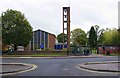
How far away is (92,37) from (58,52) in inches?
1907

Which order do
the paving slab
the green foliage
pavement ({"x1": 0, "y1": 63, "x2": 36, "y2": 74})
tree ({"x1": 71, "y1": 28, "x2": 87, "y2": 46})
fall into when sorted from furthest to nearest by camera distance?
1. tree ({"x1": 71, "y1": 28, "x2": 87, "y2": 46})
2. the green foliage
3. the paving slab
4. pavement ({"x1": 0, "y1": 63, "x2": 36, "y2": 74})

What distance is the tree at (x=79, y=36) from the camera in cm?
10796

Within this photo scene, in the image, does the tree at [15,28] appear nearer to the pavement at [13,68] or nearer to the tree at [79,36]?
the pavement at [13,68]

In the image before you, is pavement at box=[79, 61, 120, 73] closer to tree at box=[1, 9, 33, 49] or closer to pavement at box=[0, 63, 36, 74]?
pavement at box=[0, 63, 36, 74]

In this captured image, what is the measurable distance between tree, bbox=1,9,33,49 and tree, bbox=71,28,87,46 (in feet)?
173

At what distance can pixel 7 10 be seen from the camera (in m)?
57.8

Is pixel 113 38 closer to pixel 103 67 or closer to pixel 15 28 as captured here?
pixel 15 28

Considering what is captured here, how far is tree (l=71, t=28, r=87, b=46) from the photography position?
354 ft

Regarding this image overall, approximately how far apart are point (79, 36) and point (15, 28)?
195ft

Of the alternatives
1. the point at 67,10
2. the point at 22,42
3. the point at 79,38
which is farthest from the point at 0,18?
the point at 79,38

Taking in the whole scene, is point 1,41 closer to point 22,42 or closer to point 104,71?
point 22,42

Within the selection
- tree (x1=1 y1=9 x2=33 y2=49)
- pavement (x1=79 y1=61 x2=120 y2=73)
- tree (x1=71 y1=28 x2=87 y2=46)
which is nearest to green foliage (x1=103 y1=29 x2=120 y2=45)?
tree (x1=71 y1=28 x2=87 y2=46)

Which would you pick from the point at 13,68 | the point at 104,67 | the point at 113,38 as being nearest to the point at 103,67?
the point at 104,67

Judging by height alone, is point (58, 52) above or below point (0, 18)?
below
